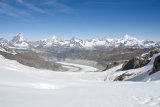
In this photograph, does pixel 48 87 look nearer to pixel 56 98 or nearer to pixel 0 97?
pixel 56 98

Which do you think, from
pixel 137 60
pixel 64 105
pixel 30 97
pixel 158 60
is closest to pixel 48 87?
pixel 30 97

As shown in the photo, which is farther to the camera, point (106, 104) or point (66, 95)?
point (66, 95)

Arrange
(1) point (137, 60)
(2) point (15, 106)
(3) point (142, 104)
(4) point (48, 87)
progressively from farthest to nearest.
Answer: (1) point (137, 60) → (4) point (48, 87) → (3) point (142, 104) → (2) point (15, 106)

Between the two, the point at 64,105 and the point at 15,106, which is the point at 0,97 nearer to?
the point at 15,106

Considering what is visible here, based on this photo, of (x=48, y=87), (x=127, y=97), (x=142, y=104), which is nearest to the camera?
(x=142, y=104)

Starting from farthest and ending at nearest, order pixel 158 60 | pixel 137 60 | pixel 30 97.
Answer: pixel 137 60 < pixel 158 60 < pixel 30 97

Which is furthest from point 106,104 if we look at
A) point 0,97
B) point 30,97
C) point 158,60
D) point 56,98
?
point 158,60

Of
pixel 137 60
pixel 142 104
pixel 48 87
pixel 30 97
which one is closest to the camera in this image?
pixel 142 104

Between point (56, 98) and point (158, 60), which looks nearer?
point (56, 98)

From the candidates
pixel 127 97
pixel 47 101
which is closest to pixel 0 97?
pixel 47 101
